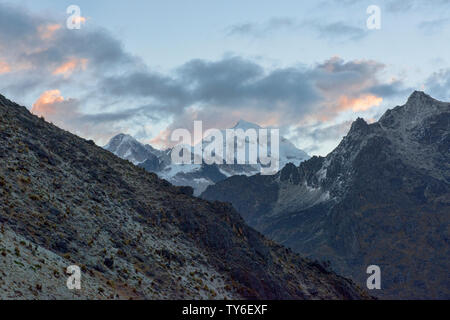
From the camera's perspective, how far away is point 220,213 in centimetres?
9050

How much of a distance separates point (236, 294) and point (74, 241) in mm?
20543

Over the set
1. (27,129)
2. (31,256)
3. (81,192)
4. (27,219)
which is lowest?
(31,256)

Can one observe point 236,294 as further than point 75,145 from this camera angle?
No

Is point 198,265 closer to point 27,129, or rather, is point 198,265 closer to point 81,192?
point 81,192

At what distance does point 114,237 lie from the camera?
70062mm

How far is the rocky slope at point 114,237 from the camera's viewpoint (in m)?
55.9

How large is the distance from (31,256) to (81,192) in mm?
23042

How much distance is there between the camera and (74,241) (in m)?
63.9

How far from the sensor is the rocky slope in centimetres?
5588
